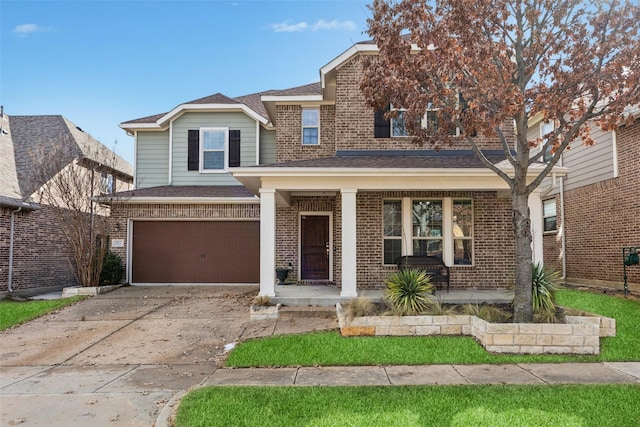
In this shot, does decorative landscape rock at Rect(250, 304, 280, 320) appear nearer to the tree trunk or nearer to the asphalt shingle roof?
the tree trunk

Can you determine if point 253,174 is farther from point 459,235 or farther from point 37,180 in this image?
point 37,180

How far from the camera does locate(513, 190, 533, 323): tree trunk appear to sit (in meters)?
6.93

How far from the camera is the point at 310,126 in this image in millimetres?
13164

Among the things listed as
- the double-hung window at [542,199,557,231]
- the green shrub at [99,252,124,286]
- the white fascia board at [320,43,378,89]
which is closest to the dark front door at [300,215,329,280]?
the white fascia board at [320,43,378,89]

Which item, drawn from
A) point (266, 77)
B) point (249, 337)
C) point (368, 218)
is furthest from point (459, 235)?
point (266, 77)

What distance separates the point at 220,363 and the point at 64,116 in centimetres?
1673

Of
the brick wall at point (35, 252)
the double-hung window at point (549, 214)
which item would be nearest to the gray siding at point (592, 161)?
the double-hung window at point (549, 214)

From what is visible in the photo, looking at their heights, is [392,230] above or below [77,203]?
below

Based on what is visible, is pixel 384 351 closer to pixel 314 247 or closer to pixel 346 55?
pixel 314 247

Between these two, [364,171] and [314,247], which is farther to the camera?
[314,247]

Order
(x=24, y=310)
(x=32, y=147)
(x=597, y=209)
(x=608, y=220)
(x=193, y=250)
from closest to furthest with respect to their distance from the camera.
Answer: (x=24, y=310) < (x=608, y=220) < (x=597, y=209) < (x=193, y=250) < (x=32, y=147)

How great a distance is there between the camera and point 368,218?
1086 cm

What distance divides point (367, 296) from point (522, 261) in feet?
11.7

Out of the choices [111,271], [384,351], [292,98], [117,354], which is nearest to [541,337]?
[384,351]
